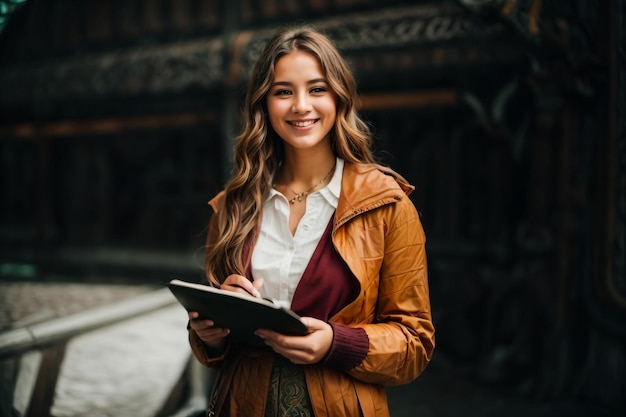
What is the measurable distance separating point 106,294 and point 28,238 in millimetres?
3201

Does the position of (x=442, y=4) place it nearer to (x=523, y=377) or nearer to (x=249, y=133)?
(x=523, y=377)

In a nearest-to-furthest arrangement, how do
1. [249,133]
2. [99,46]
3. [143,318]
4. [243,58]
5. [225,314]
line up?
[225,314] → [249,133] → [143,318] → [243,58] → [99,46]

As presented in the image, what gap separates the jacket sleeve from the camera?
1.64 m

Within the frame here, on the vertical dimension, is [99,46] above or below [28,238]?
above

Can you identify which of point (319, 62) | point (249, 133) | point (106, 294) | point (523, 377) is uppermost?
point (319, 62)

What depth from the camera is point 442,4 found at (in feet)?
14.1

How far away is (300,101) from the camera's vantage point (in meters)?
1.70

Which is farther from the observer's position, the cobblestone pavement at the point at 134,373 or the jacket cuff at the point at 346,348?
the cobblestone pavement at the point at 134,373

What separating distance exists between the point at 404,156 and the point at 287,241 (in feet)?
11.6

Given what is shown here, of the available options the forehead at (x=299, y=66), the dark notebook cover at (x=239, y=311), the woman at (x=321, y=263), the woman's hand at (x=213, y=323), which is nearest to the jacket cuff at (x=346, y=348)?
the woman at (x=321, y=263)

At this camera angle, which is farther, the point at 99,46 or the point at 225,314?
the point at 99,46

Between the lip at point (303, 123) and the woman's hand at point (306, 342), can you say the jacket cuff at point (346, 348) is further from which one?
the lip at point (303, 123)

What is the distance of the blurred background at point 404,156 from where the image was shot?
3.65 m

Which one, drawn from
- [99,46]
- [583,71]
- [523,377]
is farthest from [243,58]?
[523,377]
